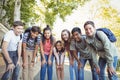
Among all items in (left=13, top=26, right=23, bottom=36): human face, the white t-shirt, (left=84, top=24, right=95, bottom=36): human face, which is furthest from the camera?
(left=13, top=26, right=23, bottom=36): human face

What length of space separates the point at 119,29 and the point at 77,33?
28204mm

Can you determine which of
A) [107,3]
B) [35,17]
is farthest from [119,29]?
[35,17]

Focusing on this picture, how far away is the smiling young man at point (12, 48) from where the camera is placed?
5.85 metres

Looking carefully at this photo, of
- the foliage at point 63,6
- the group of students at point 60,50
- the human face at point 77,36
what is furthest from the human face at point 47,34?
the foliage at point 63,6

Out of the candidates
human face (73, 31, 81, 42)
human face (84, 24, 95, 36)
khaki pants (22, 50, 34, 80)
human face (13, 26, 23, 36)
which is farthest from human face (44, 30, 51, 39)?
human face (84, 24, 95, 36)

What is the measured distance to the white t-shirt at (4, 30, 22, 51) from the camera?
19.6 ft

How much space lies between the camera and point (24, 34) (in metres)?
6.92

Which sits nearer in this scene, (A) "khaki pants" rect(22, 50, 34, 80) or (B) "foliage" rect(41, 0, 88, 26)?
(A) "khaki pants" rect(22, 50, 34, 80)

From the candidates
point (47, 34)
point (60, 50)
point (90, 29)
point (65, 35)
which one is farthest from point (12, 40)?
point (60, 50)

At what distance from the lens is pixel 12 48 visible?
20.4 ft

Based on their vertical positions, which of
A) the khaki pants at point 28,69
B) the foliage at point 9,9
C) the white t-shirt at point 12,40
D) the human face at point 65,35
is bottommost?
the khaki pants at point 28,69

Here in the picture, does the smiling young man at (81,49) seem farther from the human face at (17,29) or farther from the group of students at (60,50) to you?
the human face at (17,29)

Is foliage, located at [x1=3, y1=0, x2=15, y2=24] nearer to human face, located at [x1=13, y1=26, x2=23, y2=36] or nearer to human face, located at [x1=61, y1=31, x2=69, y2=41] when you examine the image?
human face, located at [x1=61, y1=31, x2=69, y2=41]

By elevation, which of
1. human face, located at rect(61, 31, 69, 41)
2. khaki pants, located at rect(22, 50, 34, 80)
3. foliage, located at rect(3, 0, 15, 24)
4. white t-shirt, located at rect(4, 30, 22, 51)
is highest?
foliage, located at rect(3, 0, 15, 24)
